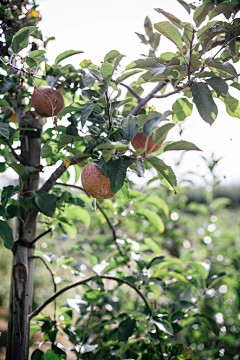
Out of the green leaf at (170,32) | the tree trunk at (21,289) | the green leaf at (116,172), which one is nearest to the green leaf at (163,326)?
the tree trunk at (21,289)

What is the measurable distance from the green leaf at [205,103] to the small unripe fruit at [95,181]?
0.24 m

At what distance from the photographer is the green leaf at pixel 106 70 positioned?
20.4 inches

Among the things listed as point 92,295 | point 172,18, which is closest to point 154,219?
point 92,295

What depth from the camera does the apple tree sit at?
53 centimetres

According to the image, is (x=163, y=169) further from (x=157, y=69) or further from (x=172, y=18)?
(x=172, y=18)

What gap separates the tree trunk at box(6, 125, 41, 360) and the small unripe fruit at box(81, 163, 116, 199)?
0.63ft

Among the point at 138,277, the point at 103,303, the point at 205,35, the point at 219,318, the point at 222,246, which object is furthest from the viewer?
the point at 222,246

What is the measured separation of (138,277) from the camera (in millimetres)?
828

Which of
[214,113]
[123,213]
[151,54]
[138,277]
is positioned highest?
[151,54]

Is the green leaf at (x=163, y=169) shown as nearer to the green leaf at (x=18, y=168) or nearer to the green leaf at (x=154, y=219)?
the green leaf at (x=18, y=168)

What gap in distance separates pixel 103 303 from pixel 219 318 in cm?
61

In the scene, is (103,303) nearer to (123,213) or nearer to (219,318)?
(123,213)

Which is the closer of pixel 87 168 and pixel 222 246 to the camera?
pixel 87 168

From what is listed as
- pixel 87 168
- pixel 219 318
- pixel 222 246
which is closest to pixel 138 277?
pixel 87 168
